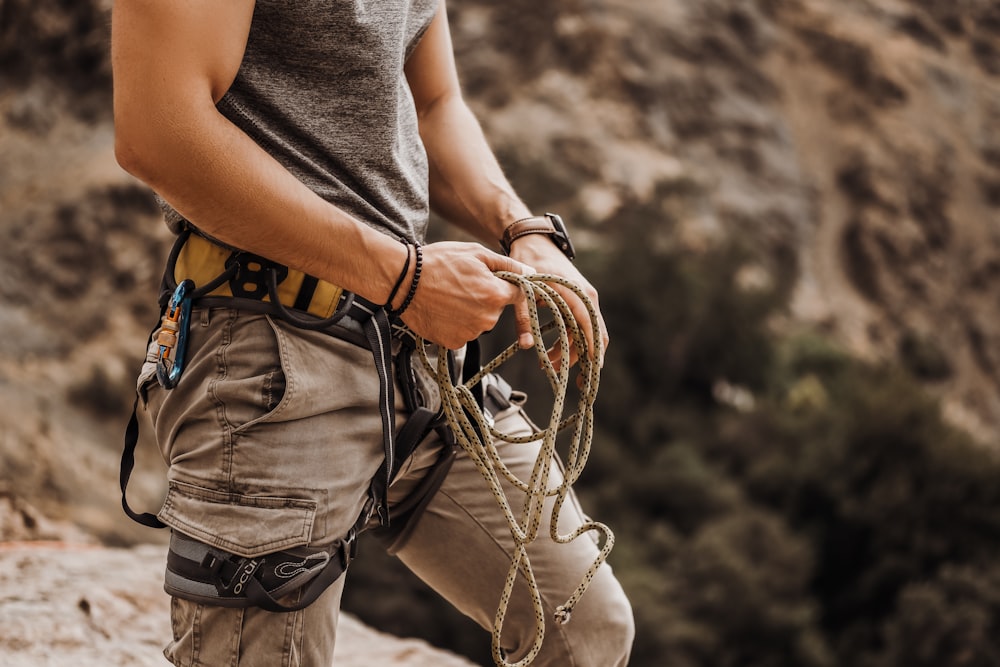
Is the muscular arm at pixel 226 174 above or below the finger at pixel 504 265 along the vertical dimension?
above

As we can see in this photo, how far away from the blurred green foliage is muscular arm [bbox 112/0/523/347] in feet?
33.5

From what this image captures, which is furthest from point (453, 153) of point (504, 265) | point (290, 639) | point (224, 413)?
point (290, 639)

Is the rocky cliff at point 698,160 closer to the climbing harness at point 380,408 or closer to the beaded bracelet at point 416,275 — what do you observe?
the climbing harness at point 380,408

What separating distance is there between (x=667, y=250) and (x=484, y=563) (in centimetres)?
1674

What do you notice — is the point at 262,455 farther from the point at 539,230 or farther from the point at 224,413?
the point at 539,230

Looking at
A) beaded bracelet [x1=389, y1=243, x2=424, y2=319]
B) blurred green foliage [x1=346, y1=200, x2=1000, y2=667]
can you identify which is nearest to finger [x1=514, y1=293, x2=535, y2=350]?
beaded bracelet [x1=389, y1=243, x2=424, y2=319]

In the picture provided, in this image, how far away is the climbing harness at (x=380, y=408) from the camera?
3.72ft

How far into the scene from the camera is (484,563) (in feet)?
4.63

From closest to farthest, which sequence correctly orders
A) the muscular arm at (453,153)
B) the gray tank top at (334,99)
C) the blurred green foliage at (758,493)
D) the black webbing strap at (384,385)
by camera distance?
1. the gray tank top at (334,99)
2. the black webbing strap at (384,385)
3. the muscular arm at (453,153)
4. the blurred green foliage at (758,493)

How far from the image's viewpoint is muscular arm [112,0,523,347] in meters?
0.97

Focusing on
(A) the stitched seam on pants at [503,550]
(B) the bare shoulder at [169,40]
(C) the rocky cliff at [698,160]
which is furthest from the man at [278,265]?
(C) the rocky cliff at [698,160]

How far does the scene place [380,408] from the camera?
1233 mm

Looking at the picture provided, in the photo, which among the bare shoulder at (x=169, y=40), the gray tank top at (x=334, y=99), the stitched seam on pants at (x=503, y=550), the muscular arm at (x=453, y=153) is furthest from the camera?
the muscular arm at (x=453, y=153)

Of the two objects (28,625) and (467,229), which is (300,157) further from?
(28,625)
